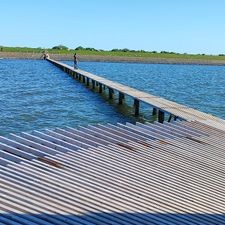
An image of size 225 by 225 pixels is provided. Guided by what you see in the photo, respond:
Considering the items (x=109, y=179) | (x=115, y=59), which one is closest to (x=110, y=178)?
(x=109, y=179)

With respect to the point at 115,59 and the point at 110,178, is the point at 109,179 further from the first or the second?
the point at 115,59

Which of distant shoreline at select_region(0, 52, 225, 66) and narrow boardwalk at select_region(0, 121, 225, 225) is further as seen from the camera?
distant shoreline at select_region(0, 52, 225, 66)

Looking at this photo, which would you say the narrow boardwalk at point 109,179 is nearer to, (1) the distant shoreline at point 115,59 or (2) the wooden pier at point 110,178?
(2) the wooden pier at point 110,178

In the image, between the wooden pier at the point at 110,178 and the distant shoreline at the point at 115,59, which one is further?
the distant shoreline at the point at 115,59

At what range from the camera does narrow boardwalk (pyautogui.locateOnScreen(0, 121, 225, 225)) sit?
18.0 ft

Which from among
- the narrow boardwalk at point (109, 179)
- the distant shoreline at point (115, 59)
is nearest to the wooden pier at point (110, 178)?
the narrow boardwalk at point (109, 179)

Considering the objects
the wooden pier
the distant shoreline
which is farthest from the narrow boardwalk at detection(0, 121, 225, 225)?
the distant shoreline

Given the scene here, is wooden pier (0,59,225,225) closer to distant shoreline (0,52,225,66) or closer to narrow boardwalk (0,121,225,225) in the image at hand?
narrow boardwalk (0,121,225,225)

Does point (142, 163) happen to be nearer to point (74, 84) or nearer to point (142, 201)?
point (142, 201)

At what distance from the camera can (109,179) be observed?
22.1ft

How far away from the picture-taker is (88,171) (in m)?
6.98

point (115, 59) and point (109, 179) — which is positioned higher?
point (109, 179)

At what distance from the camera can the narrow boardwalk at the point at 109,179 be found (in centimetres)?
547

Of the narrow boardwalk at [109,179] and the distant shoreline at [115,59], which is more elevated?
the narrow boardwalk at [109,179]
